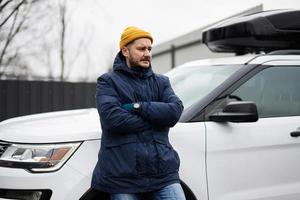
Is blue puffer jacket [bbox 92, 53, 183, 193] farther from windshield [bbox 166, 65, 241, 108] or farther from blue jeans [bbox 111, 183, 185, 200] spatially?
windshield [bbox 166, 65, 241, 108]

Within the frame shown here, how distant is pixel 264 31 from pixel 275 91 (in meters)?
0.67

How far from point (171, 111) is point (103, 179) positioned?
23.4 inches

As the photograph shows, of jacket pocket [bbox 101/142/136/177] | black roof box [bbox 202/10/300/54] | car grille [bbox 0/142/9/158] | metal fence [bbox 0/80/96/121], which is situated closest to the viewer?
jacket pocket [bbox 101/142/136/177]

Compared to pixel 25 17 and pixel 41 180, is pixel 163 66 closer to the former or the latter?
pixel 25 17

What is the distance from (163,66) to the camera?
27.7m

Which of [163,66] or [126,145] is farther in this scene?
[163,66]

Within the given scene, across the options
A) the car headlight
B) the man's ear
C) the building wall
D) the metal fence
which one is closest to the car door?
the man's ear

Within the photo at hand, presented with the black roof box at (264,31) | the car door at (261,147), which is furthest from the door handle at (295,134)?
the black roof box at (264,31)

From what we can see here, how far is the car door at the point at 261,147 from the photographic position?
11.4 ft

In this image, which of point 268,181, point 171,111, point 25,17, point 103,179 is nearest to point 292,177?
point 268,181

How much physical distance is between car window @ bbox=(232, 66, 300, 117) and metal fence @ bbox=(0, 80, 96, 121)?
6.46 metres

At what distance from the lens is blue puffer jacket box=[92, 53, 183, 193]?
9.17 ft

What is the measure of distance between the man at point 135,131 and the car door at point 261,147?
63cm

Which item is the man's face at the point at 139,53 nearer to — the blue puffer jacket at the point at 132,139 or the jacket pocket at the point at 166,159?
the blue puffer jacket at the point at 132,139
